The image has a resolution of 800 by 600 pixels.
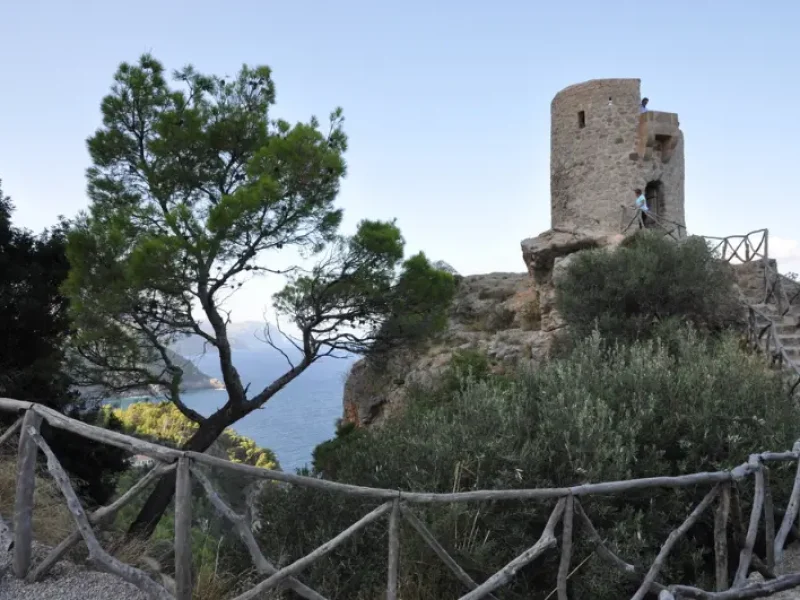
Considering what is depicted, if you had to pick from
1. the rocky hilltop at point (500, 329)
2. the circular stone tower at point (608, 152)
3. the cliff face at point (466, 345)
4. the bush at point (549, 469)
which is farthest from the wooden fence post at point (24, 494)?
the circular stone tower at point (608, 152)

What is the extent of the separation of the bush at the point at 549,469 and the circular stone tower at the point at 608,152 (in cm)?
849

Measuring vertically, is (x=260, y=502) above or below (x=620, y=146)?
below

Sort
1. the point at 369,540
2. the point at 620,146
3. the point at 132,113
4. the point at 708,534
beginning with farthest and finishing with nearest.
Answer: the point at 620,146 → the point at 132,113 → the point at 708,534 → the point at 369,540

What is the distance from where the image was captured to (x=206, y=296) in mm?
10031

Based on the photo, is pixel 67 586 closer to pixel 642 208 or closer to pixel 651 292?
pixel 651 292

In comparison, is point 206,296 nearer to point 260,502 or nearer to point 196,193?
point 196,193

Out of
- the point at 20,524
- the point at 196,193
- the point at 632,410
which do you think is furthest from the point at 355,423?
the point at 20,524

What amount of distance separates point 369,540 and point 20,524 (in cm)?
227

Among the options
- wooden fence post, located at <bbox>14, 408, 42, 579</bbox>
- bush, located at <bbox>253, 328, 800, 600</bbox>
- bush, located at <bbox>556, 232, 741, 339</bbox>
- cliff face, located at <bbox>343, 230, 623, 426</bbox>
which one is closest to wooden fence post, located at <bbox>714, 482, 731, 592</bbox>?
bush, located at <bbox>253, 328, 800, 600</bbox>

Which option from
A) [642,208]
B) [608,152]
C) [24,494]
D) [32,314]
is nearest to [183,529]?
[24,494]

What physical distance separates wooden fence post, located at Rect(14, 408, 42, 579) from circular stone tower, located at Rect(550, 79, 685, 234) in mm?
12603

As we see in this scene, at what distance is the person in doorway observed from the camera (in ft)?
45.1

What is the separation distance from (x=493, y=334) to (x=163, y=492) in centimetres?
749

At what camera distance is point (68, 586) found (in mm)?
3082
